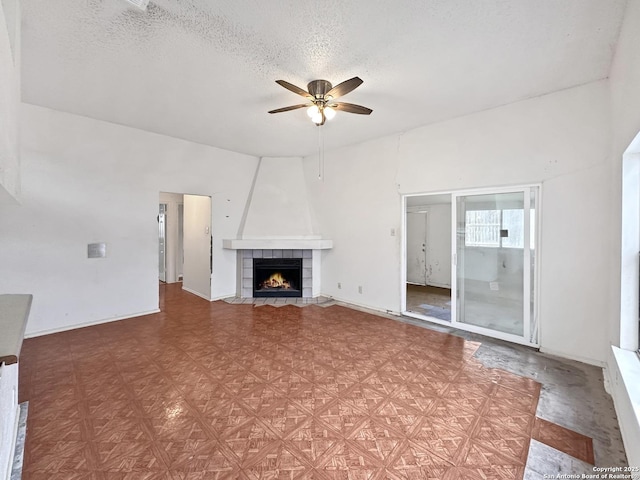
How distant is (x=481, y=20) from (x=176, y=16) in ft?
6.92

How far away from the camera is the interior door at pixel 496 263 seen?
321cm

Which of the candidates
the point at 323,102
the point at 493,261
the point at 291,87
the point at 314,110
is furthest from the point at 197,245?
the point at 493,261

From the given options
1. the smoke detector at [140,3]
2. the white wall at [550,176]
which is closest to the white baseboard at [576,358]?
the white wall at [550,176]

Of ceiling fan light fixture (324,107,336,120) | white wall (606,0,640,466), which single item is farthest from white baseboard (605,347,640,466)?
ceiling fan light fixture (324,107,336,120)

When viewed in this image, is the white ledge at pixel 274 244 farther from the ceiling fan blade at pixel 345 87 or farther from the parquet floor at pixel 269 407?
the ceiling fan blade at pixel 345 87

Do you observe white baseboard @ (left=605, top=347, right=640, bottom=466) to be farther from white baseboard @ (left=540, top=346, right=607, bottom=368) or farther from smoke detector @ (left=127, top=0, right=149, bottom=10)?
smoke detector @ (left=127, top=0, right=149, bottom=10)

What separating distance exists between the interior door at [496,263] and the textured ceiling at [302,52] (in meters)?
1.18

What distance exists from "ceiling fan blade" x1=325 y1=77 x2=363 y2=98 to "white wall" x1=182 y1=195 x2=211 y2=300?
351cm

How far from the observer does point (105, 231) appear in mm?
3920

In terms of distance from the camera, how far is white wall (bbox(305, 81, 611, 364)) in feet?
8.86

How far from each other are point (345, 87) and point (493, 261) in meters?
2.76

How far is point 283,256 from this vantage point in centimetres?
554

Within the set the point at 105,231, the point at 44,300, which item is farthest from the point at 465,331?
the point at 44,300

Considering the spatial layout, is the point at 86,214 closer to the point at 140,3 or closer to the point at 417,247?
the point at 140,3
